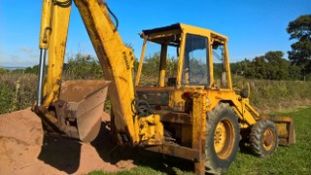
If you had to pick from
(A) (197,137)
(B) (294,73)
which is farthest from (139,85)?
(B) (294,73)

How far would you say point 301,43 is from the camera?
7181 cm

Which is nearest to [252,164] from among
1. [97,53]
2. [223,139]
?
[223,139]

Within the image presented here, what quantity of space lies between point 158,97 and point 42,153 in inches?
91.9

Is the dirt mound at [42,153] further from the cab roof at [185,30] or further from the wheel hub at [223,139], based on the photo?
the cab roof at [185,30]

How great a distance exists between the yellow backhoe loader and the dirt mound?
91cm

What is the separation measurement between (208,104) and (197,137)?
31.0 inches

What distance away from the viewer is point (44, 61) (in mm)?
5145

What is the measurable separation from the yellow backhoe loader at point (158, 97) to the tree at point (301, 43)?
63.7 m

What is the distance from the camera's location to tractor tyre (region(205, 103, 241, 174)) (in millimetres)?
6797

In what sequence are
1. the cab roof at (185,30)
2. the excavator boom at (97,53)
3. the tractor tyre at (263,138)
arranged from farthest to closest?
the tractor tyre at (263,138), the cab roof at (185,30), the excavator boom at (97,53)

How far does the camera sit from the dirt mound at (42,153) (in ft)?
22.1

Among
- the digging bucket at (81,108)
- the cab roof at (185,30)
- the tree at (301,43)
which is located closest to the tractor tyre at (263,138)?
the cab roof at (185,30)

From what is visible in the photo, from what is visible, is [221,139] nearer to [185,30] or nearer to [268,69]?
[185,30]

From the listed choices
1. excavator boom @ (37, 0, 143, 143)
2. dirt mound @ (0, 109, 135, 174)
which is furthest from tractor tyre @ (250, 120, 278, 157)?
excavator boom @ (37, 0, 143, 143)
